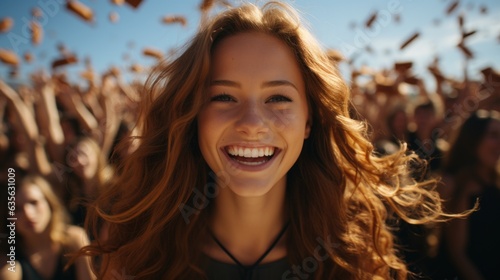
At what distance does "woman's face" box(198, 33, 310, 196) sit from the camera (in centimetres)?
184

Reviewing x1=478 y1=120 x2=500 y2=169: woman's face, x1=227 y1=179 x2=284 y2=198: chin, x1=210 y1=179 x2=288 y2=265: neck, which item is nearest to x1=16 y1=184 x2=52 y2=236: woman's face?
x1=210 y1=179 x2=288 y2=265: neck

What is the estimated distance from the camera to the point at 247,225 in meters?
2.10

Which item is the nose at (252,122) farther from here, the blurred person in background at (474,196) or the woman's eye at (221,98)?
the blurred person in background at (474,196)

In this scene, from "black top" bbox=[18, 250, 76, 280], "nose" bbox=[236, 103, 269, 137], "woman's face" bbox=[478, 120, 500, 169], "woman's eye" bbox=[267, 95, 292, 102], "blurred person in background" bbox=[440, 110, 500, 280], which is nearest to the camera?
"nose" bbox=[236, 103, 269, 137]

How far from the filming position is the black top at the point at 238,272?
6.61 feet

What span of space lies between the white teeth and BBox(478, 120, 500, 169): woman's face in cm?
272

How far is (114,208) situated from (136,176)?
226mm

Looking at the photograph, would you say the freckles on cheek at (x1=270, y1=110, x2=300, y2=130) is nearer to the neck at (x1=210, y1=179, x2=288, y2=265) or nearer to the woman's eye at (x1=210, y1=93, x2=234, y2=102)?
the woman's eye at (x1=210, y1=93, x2=234, y2=102)

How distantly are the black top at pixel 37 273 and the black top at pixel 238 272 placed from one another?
151 cm

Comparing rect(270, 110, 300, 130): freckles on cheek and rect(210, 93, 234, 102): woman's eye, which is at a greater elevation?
rect(210, 93, 234, 102): woman's eye

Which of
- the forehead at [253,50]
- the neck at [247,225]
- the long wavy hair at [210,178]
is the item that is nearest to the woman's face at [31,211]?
the long wavy hair at [210,178]

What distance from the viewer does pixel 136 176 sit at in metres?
2.15

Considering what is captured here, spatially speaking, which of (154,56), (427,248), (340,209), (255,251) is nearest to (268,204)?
(255,251)

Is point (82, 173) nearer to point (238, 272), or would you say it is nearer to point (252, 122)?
point (238, 272)
